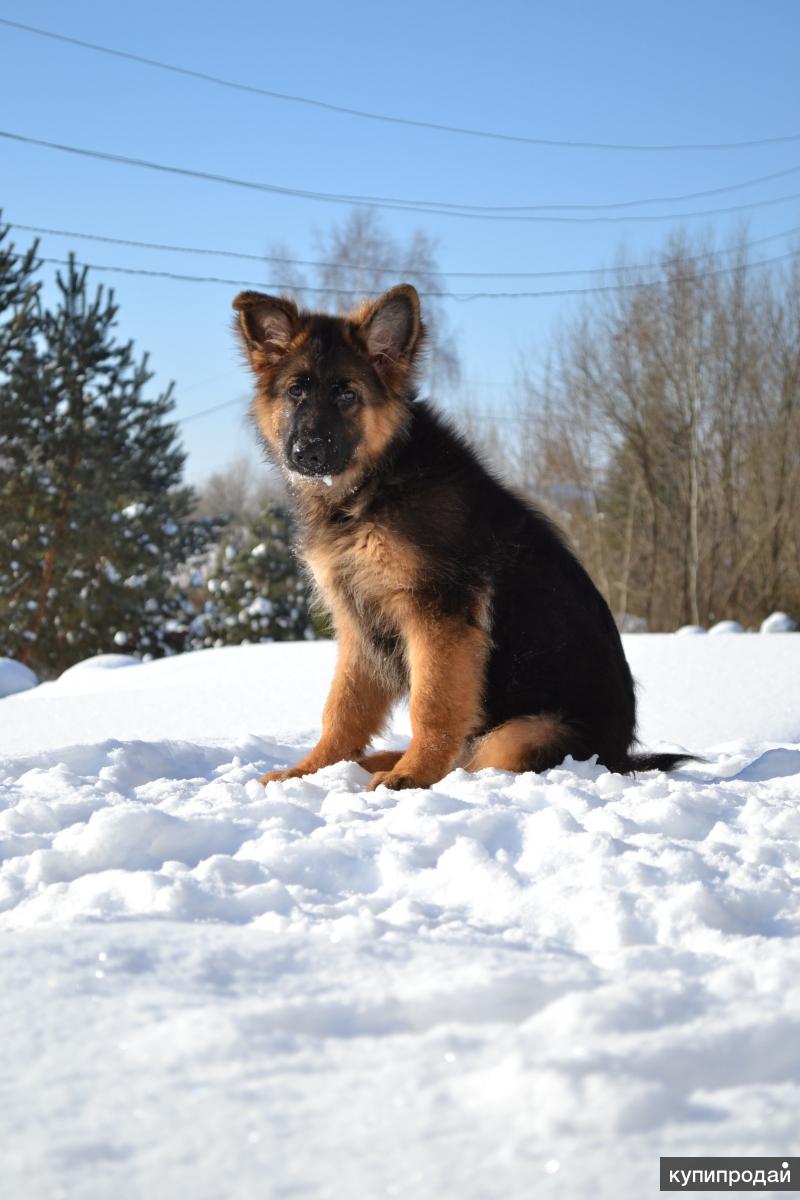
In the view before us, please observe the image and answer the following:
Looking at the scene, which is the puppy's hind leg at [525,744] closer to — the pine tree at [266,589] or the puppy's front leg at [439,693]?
the puppy's front leg at [439,693]

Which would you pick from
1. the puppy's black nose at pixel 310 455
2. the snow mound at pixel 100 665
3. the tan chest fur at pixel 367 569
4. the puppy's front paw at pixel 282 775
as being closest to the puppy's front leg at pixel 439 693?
the tan chest fur at pixel 367 569

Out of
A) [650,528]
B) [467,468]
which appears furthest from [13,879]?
[650,528]

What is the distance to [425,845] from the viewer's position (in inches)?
125

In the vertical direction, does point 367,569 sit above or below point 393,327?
below

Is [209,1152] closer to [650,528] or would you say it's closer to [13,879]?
[13,879]

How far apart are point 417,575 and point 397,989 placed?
2430mm

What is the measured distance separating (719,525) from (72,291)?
15.0 meters

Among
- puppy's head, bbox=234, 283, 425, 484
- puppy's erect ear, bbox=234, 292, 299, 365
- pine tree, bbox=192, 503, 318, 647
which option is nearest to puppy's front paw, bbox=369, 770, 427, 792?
puppy's head, bbox=234, 283, 425, 484

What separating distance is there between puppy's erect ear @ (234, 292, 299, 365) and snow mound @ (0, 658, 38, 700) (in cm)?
896

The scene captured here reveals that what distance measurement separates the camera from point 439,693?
171 inches

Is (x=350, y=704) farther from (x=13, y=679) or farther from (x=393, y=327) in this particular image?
(x=13, y=679)

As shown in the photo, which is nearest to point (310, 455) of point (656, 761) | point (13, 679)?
point (656, 761)

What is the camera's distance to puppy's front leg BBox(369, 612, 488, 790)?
4355 millimetres

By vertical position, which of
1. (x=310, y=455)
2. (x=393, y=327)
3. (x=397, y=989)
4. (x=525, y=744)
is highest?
(x=393, y=327)
